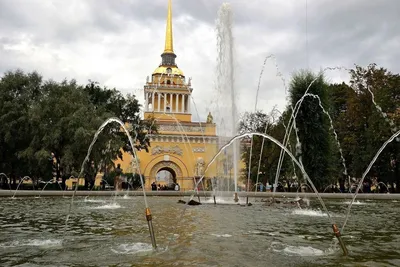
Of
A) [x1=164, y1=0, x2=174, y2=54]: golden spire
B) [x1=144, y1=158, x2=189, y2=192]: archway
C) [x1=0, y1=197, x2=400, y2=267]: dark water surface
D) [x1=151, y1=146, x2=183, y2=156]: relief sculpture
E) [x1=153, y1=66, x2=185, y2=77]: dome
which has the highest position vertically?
[x1=164, y1=0, x2=174, y2=54]: golden spire

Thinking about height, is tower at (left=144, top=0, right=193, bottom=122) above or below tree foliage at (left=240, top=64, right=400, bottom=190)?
above

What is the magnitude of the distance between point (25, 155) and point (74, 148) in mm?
3368

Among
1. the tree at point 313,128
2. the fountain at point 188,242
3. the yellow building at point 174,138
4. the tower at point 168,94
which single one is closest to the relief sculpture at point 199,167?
the yellow building at point 174,138

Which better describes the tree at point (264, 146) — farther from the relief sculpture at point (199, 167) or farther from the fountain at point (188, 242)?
the fountain at point (188, 242)

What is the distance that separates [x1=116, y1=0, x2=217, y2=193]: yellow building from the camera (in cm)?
5625

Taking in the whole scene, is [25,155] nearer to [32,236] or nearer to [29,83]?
[29,83]

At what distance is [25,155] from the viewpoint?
28.0 metres

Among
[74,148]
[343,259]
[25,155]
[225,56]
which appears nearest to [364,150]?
[225,56]

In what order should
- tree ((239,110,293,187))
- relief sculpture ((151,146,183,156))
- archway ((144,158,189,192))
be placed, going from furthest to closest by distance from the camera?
relief sculpture ((151,146,183,156)), archway ((144,158,189,192)), tree ((239,110,293,187))

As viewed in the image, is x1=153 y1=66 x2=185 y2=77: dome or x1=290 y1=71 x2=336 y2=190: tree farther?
x1=153 y1=66 x2=185 y2=77: dome

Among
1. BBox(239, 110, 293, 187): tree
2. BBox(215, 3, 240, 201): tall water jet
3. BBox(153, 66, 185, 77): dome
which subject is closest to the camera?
BBox(215, 3, 240, 201): tall water jet

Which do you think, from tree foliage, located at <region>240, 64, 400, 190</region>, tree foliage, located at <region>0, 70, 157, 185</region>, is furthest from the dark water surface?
tree foliage, located at <region>0, 70, 157, 185</region>

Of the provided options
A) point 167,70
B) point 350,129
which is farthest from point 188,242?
point 167,70

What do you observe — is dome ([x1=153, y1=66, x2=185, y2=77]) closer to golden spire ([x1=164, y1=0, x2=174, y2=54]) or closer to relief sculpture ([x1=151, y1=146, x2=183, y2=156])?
golden spire ([x1=164, y1=0, x2=174, y2=54])
